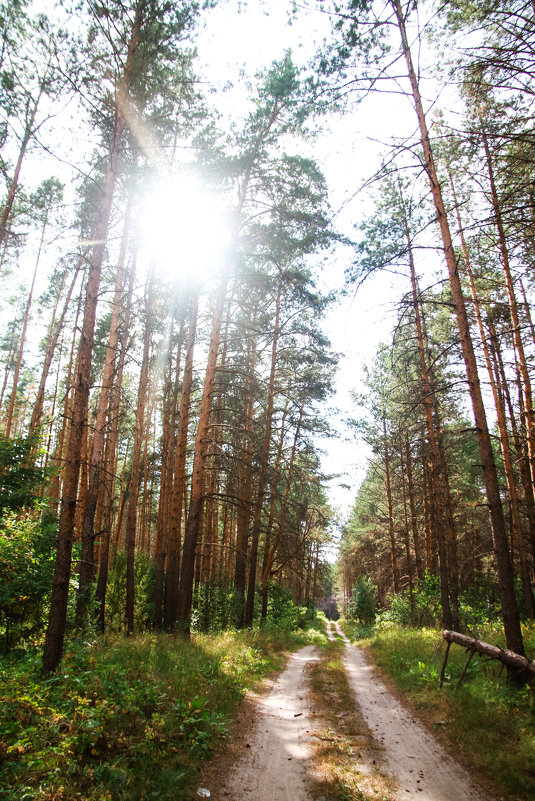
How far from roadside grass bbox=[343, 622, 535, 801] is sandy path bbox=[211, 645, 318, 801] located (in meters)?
1.97

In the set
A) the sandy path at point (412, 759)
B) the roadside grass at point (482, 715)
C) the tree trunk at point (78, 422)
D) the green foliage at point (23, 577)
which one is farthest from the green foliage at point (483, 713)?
the green foliage at point (23, 577)

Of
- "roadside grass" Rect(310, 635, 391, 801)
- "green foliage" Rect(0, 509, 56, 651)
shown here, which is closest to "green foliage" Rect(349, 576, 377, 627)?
"roadside grass" Rect(310, 635, 391, 801)

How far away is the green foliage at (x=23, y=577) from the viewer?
7.50 metres

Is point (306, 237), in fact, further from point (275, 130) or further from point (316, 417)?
point (316, 417)

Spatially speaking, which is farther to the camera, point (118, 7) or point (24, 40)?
point (24, 40)

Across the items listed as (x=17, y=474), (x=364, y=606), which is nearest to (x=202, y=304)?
(x=17, y=474)

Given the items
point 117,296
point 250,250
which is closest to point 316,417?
point 250,250

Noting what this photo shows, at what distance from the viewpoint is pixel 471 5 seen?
6344mm

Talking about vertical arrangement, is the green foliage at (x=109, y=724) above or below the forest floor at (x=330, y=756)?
above

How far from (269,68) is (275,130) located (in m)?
1.32

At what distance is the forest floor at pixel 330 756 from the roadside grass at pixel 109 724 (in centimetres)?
42

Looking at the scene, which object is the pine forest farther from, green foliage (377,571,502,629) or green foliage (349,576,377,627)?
green foliage (349,576,377,627)

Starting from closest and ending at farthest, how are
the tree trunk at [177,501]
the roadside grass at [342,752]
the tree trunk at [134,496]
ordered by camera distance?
the roadside grass at [342,752], the tree trunk at [177,501], the tree trunk at [134,496]

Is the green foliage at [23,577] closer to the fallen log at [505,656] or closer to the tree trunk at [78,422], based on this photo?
the tree trunk at [78,422]
